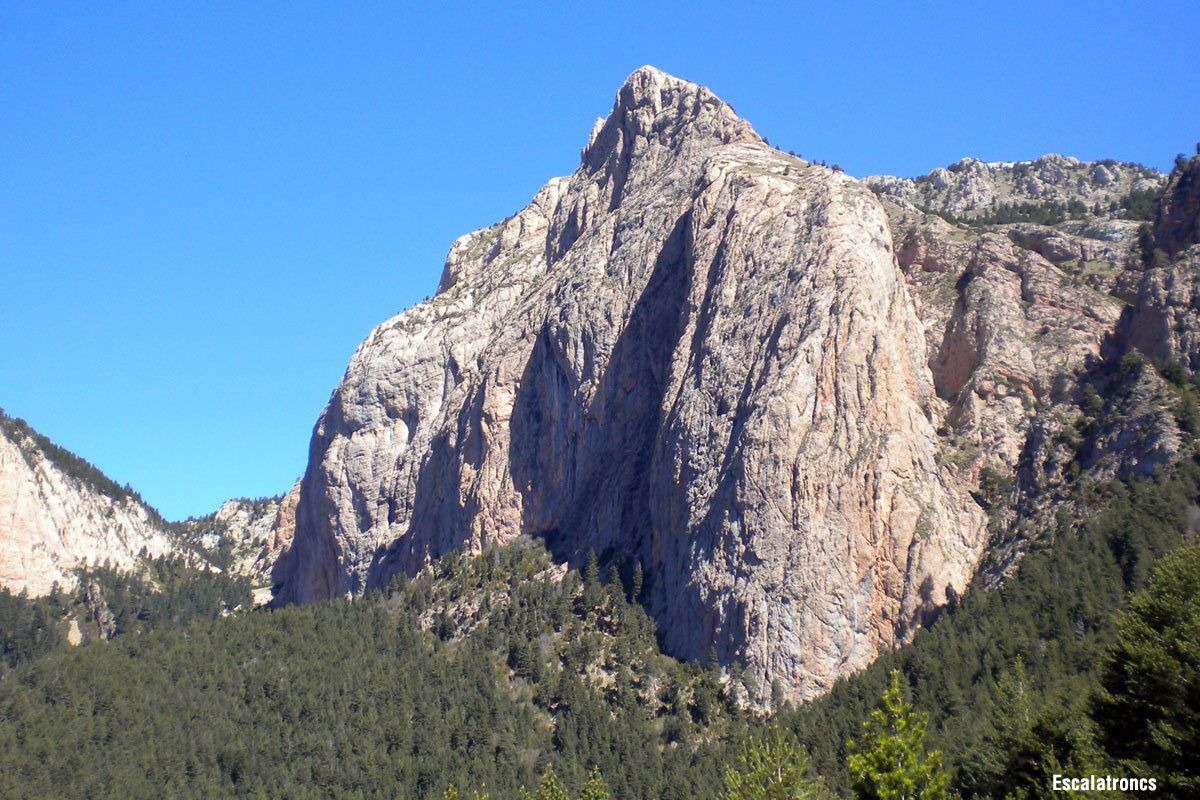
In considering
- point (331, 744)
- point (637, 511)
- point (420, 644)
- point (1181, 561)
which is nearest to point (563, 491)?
point (637, 511)

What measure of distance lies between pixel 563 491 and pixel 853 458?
37460 mm

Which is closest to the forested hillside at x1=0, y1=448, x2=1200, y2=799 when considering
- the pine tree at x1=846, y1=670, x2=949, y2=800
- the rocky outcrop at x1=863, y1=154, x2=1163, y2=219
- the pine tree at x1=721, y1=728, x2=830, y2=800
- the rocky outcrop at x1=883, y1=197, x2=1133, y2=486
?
the pine tree at x1=721, y1=728, x2=830, y2=800

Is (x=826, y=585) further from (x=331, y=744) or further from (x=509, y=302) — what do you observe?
(x=509, y=302)

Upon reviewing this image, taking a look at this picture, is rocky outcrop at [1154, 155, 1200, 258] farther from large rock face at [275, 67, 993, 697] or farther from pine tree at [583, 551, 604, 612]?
pine tree at [583, 551, 604, 612]

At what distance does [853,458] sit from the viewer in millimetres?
105812

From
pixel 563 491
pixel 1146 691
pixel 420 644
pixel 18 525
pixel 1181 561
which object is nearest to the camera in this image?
pixel 1146 691

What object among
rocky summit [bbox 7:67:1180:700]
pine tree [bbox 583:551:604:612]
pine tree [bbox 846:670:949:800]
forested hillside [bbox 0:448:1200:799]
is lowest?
pine tree [bbox 846:670:949:800]

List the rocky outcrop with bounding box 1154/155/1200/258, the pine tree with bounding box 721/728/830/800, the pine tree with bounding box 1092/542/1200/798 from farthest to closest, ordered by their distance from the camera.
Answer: the rocky outcrop with bounding box 1154/155/1200/258 → the pine tree with bounding box 721/728/830/800 → the pine tree with bounding box 1092/542/1200/798

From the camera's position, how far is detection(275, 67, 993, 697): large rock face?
339 feet

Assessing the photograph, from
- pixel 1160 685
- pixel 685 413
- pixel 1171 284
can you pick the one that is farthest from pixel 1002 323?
pixel 1160 685

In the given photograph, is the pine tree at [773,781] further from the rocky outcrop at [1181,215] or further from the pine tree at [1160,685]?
the rocky outcrop at [1181,215]

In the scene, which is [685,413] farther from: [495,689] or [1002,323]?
[1002,323]

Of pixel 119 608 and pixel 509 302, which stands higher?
pixel 509 302

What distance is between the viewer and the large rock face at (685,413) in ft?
339
